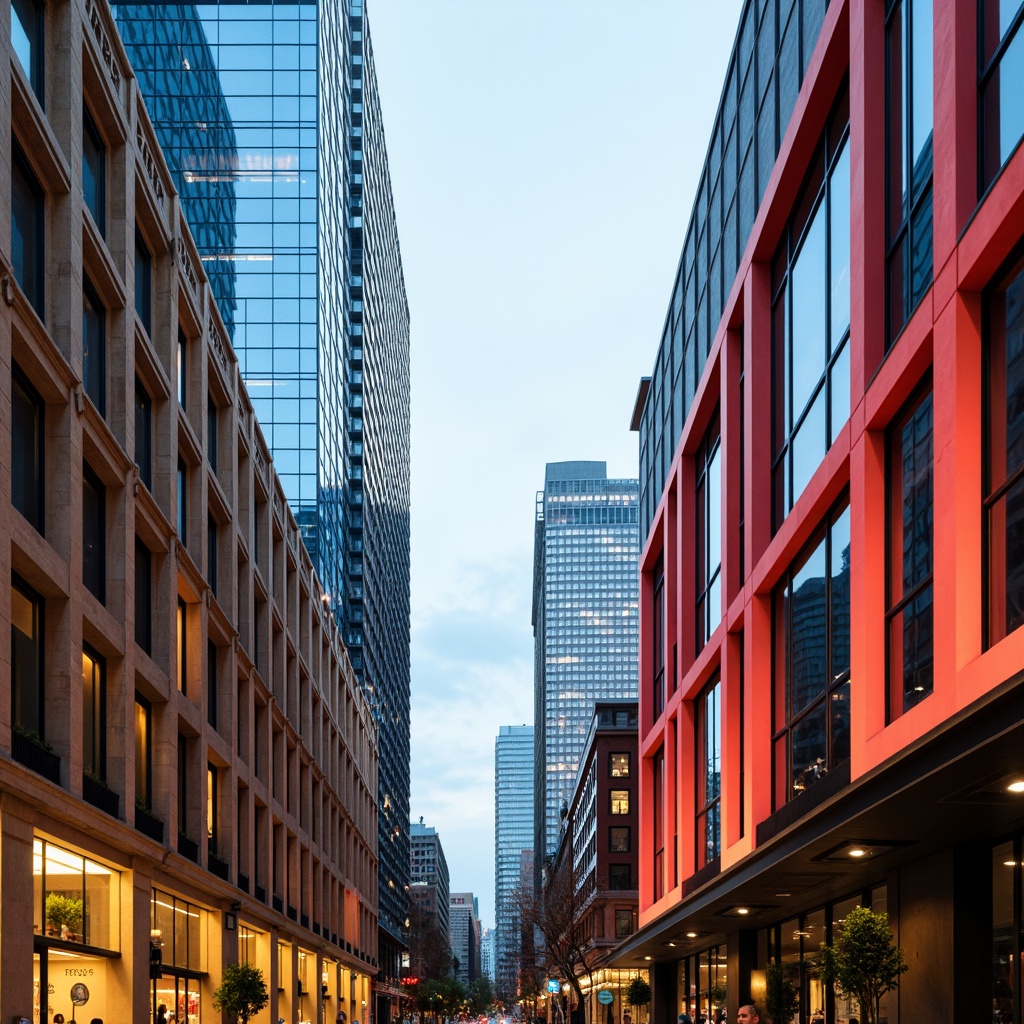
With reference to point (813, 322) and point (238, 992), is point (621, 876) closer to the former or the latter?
point (238, 992)

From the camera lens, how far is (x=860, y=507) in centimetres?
1936

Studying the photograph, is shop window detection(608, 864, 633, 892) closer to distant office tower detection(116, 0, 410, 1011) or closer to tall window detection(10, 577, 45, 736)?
distant office tower detection(116, 0, 410, 1011)

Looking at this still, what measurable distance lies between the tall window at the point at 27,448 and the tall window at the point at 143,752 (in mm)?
7472

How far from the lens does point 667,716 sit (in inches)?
1630

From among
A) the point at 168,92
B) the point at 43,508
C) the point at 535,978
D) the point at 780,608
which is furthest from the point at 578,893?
the point at 43,508

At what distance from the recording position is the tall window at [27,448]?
65.0ft

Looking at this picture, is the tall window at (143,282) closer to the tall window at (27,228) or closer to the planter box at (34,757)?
the tall window at (27,228)

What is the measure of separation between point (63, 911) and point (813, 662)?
1291cm

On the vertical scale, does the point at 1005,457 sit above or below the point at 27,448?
below

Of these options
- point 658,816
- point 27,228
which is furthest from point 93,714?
point 658,816

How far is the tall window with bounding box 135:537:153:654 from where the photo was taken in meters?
27.4

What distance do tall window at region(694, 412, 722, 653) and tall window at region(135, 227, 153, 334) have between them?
13981 millimetres

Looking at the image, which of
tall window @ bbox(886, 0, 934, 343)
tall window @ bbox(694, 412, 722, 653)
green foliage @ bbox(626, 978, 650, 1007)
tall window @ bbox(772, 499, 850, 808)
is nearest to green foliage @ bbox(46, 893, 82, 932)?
tall window @ bbox(772, 499, 850, 808)

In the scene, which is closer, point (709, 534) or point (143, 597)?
point (143, 597)
